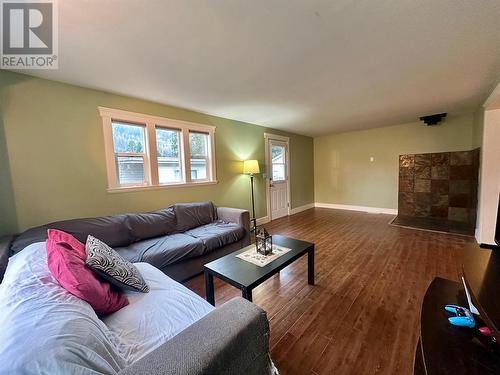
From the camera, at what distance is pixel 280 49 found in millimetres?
1749

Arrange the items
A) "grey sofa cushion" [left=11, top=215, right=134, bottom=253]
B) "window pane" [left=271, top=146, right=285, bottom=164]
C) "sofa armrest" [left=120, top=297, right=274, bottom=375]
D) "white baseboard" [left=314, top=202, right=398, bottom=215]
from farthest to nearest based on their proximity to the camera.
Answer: "white baseboard" [left=314, top=202, right=398, bottom=215]
"window pane" [left=271, top=146, right=285, bottom=164]
"grey sofa cushion" [left=11, top=215, right=134, bottom=253]
"sofa armrest" [left=120, top=297, right=274, bottom=375]

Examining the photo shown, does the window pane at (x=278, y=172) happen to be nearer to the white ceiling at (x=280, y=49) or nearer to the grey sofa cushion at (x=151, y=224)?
the white ceiling at (x=280, y=49)

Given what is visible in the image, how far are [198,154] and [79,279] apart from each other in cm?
275

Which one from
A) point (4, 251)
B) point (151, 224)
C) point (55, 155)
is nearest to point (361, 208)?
point (151, 224)

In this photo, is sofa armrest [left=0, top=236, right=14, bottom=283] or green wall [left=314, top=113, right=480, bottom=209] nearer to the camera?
sofa armrest [left=0, top=236, right=14, bottom=283]

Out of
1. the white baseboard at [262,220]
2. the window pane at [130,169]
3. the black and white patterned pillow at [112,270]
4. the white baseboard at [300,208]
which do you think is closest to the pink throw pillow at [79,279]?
the black and white patterned pillow at [112,270]

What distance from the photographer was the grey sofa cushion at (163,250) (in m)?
2.00

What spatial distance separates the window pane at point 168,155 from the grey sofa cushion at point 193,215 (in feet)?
1.75

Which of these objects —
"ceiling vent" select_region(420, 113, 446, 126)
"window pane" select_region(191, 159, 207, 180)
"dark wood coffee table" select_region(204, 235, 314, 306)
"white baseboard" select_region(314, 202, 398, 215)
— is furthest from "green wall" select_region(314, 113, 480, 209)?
"dark wood coffee table" select_region(204, 235, 314, 306)

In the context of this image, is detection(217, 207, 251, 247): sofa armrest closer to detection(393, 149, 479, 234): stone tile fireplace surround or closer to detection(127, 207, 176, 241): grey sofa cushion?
detection(127, 207, 176, 241): grey sofa cushion

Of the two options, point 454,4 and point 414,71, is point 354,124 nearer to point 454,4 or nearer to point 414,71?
point 414,71

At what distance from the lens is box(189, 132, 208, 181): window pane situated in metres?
3.47

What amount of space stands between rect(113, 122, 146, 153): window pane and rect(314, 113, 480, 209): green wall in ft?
16.4

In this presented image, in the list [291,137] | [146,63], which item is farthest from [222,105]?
[291,137]
